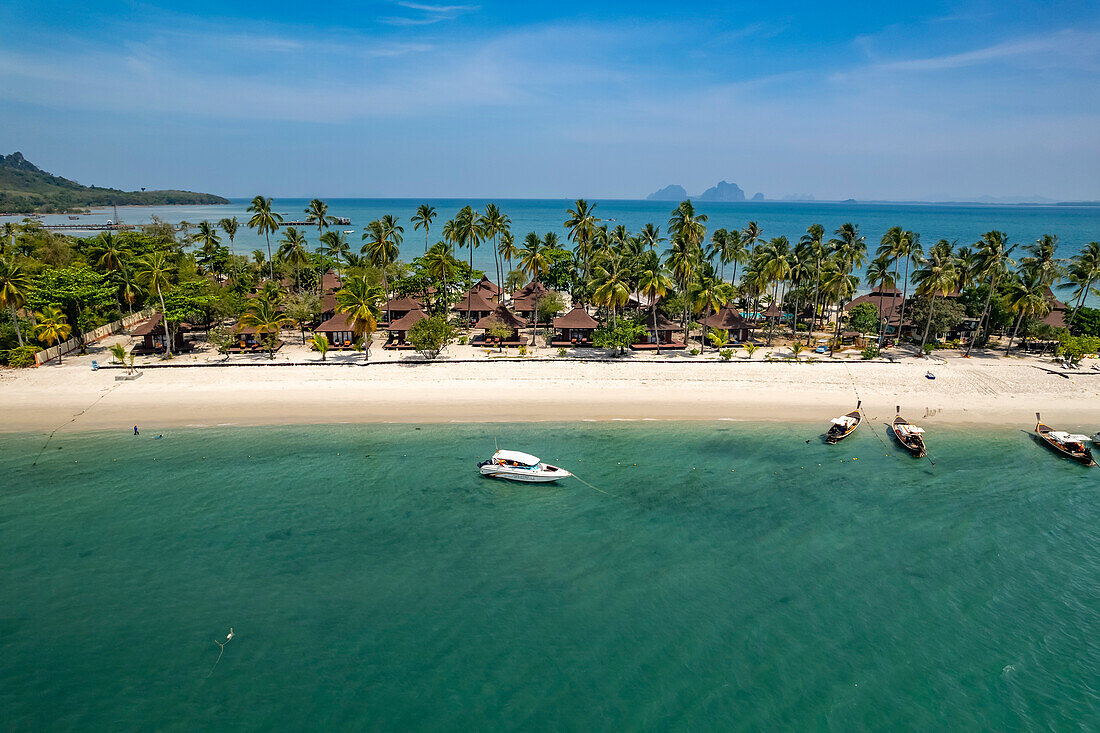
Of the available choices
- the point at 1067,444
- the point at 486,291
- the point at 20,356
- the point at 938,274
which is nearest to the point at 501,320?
the point at 486,291

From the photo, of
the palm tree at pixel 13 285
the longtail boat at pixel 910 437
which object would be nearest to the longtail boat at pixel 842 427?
the longtail boat at pixel 910 437

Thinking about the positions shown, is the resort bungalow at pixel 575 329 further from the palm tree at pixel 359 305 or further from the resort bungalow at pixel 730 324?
the palm tree at pixel 359 305

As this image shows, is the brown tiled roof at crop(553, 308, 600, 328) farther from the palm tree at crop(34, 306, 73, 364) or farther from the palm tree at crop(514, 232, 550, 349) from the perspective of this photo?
the palm tree at crop(34, 306, 73, 364)

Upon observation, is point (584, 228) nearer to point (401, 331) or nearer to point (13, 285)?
point (401, 331)

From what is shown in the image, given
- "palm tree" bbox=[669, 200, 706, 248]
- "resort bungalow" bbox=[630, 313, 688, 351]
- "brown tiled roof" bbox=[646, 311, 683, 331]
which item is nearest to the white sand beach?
"resort bungalow" bbox=[630, 313, 688, 351]

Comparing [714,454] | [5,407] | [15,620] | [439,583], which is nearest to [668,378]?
[714,454]

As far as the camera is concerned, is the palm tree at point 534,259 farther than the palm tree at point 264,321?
Yes

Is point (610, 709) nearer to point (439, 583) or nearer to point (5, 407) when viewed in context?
point (439, 583)
